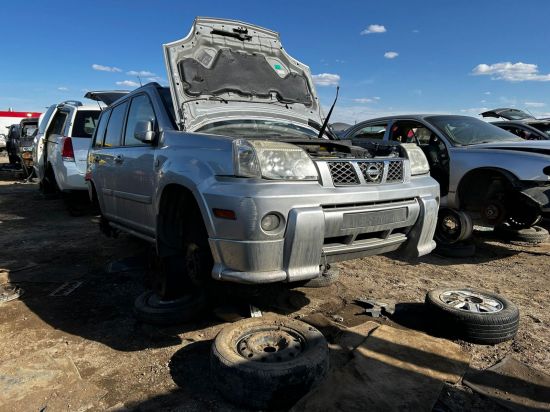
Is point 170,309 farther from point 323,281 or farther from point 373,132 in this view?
point 373,132

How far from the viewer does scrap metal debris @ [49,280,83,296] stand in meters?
4.01

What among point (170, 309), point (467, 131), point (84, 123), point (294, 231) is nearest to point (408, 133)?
point (467, 131)

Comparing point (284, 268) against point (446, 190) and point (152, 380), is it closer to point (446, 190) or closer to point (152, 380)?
point (152, 380)

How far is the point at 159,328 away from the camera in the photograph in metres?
3.26

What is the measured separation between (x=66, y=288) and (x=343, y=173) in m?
2.93

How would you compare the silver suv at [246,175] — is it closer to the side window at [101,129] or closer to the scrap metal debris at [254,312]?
the side window at [101,129]

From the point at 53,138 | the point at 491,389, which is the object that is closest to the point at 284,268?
the point at 491,389

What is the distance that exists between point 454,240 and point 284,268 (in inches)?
133

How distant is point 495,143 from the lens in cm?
548

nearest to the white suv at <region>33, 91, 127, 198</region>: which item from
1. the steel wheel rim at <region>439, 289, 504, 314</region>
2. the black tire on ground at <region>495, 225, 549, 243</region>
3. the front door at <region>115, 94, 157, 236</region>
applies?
the front door at <region>115, 94, 157, 236</region>

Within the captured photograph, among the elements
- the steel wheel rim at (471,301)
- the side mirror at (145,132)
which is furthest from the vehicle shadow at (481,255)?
the side mirror at (145,132)

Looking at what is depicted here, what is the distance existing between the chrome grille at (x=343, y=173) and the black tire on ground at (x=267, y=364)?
99 centimetres

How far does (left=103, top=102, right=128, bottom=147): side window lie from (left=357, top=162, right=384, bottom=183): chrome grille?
9.19 feet

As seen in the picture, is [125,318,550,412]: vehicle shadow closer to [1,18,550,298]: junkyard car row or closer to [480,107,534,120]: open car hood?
[1,18,550,298]: junkyard car row
